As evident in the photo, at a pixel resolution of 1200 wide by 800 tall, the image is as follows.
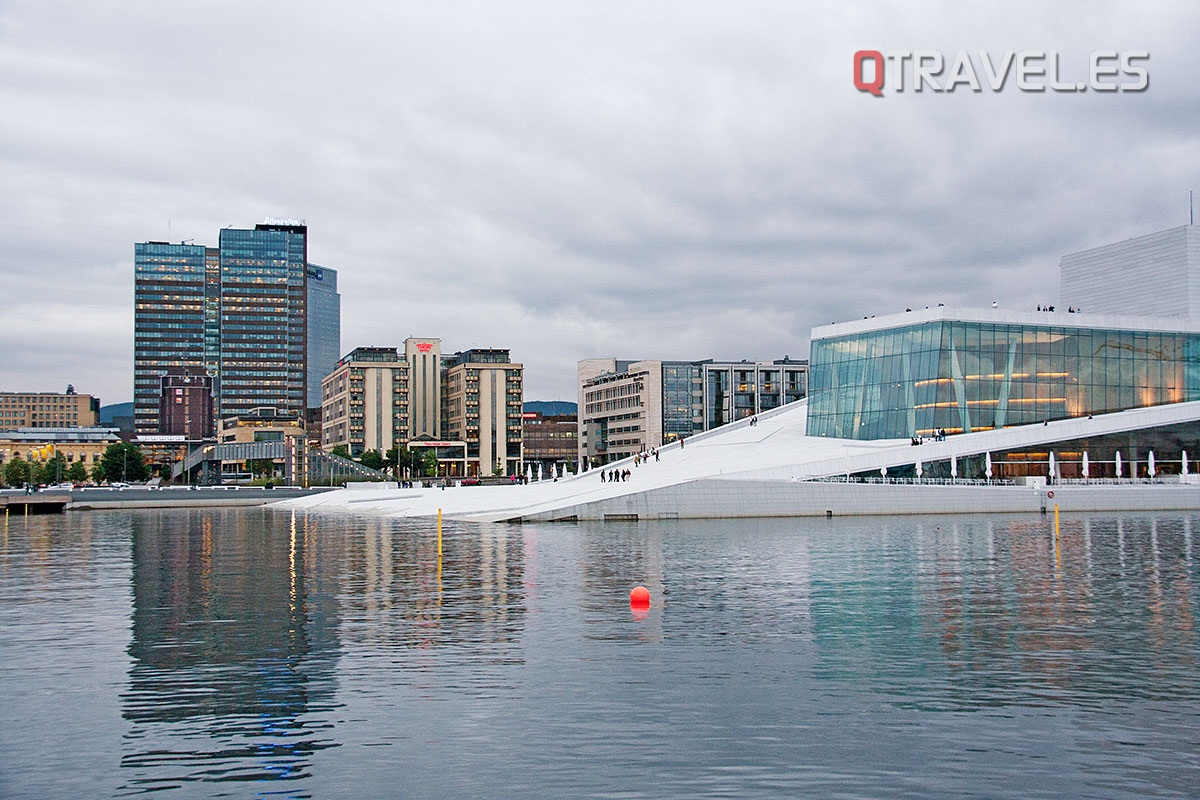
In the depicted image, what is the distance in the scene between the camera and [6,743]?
1527 cm

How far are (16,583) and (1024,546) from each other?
3928 cm

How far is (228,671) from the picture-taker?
20.0 meters

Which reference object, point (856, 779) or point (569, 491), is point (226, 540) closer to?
point (569, 491)

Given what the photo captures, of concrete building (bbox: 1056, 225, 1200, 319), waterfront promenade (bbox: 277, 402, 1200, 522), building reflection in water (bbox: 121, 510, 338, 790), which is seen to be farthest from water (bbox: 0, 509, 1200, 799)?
concrete building (bbox: 1056, 225, 1200, 319)

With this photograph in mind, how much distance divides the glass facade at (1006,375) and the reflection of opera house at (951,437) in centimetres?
12

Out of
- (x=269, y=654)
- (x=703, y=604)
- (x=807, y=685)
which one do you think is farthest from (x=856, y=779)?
(x=703, y=604)

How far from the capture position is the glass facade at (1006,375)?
92.4 meters

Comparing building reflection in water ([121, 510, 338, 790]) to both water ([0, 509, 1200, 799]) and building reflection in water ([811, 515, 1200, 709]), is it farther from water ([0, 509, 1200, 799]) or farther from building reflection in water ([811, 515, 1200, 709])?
building reflection in water ([811, 515, 1200, 709])

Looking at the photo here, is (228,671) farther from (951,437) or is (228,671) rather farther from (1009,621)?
(951,437)

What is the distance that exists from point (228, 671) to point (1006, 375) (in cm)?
8443

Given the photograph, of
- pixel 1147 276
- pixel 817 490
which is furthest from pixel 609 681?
pixel 1147 276

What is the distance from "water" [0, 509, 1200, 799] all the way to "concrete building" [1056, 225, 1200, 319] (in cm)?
15346

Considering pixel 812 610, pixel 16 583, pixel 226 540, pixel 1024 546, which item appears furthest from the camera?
pixel 226 540

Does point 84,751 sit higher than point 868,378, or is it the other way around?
point 868,378
